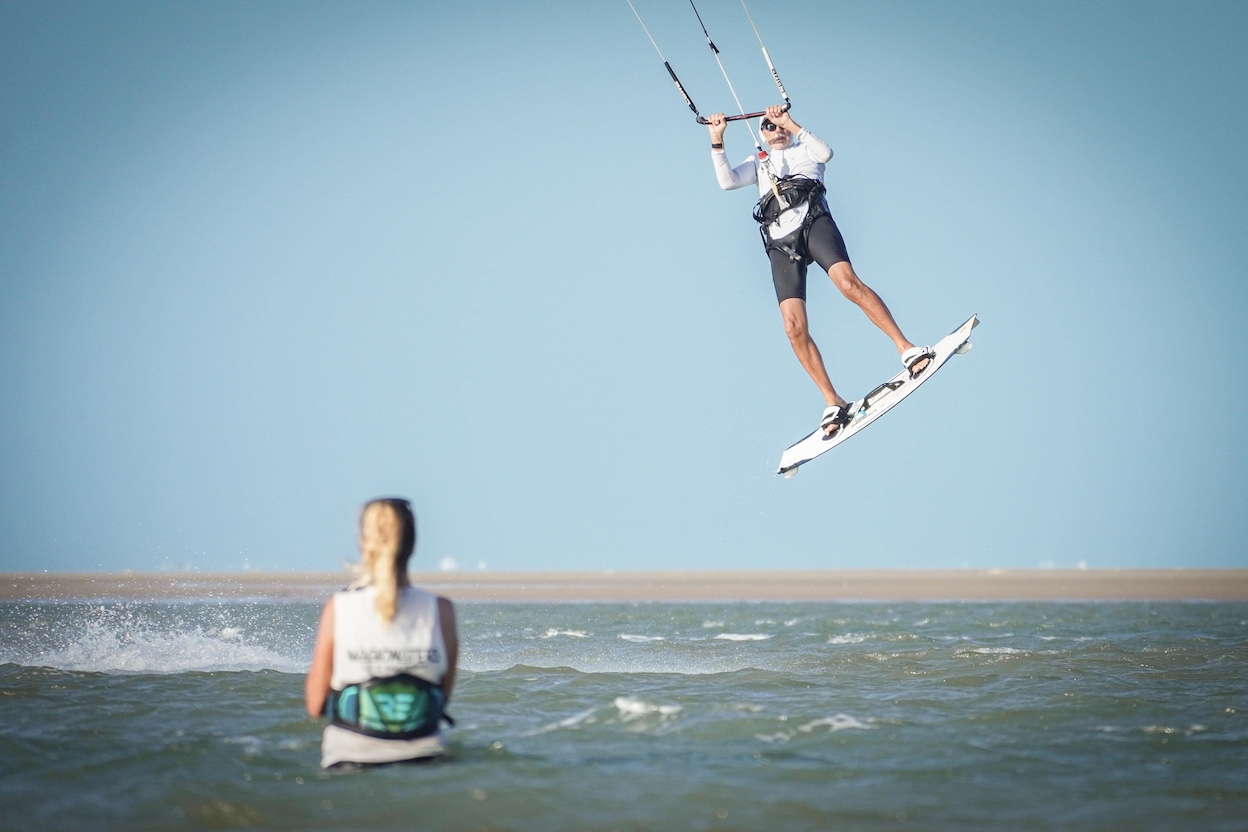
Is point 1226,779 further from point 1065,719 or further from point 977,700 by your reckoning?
point 977,700

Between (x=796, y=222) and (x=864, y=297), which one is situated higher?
(x=796, y=222)

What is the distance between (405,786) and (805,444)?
6.87m

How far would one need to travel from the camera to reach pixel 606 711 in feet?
26.1

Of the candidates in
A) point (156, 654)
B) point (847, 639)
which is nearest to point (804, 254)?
point (847, 639)

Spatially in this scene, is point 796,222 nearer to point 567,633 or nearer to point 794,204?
point 794,204

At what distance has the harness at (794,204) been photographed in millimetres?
9469

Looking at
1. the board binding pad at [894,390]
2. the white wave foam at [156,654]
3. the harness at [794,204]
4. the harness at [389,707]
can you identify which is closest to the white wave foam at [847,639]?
the board binding pad at [894,390]

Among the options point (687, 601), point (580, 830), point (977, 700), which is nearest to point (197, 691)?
point (580, 830)

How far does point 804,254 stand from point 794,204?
48cm

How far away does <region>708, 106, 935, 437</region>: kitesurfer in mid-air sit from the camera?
9.44m

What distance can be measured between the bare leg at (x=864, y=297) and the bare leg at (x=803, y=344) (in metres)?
0.50

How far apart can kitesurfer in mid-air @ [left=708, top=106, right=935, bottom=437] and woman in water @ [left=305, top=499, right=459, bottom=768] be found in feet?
19.0

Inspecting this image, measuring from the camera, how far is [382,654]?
4.81m

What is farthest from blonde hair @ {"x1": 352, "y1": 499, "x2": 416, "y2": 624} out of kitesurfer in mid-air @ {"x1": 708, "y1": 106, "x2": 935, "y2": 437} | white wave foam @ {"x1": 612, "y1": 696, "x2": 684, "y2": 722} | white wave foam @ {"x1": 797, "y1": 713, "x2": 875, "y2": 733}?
kitesurfer in mid-air @ {"x1": 708, "y1": 106, "x2": 935, "y2": 437}
